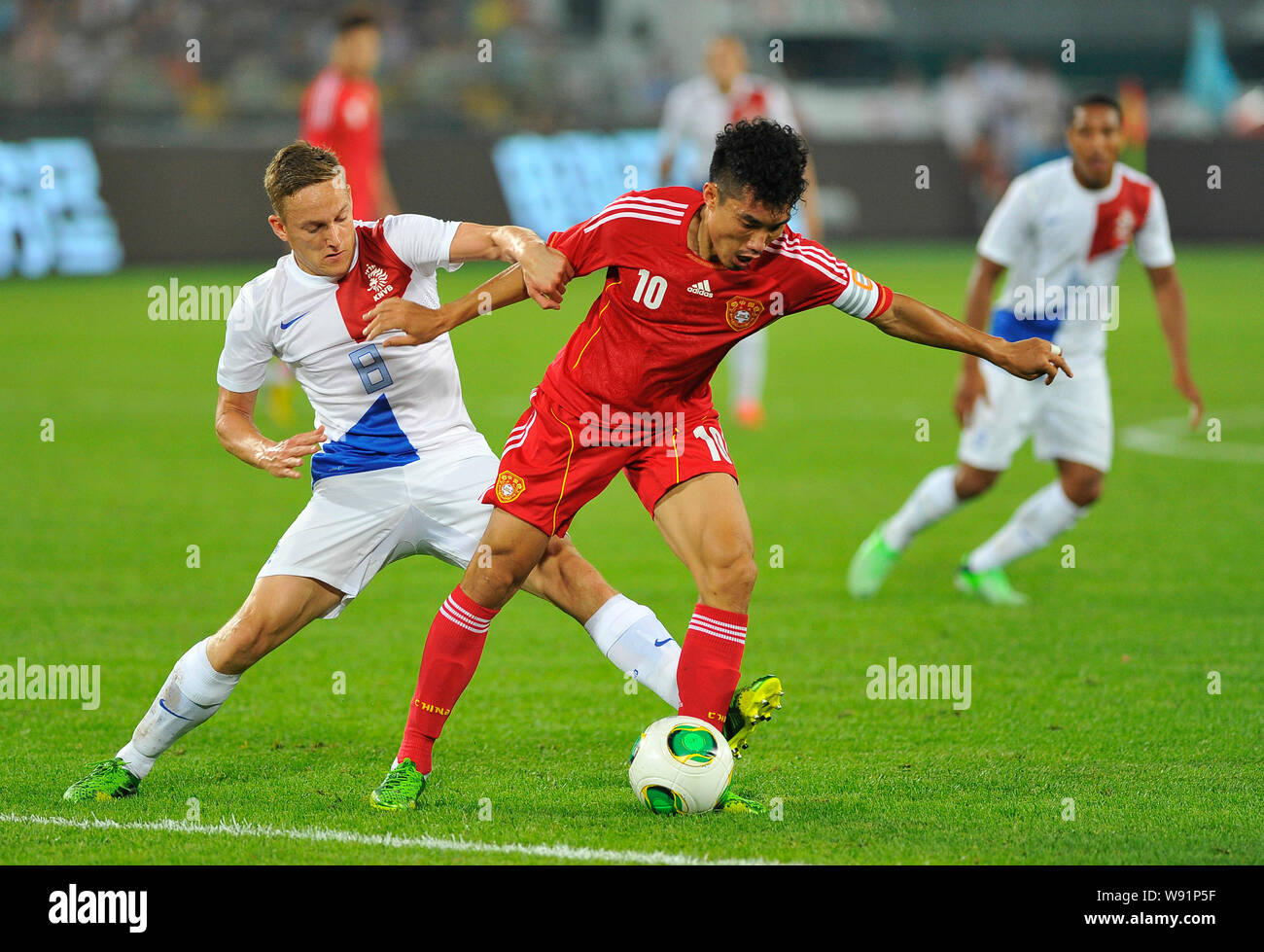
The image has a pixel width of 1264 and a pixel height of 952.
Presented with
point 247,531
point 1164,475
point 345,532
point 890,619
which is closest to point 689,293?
point 345,532

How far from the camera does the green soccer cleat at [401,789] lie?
495cm

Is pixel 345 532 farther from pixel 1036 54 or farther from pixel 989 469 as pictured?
pixel 1036 54

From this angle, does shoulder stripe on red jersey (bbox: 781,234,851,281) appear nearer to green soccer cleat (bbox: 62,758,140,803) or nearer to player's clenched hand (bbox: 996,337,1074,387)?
player's clenched hand (bbox: 996,337,1074,387)

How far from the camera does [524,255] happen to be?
485cm

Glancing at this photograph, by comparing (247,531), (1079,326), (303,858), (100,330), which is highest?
(100,330)

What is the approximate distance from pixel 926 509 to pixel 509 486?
11.9 ft

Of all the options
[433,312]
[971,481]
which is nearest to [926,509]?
[971,481]

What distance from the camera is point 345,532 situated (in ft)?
17.0

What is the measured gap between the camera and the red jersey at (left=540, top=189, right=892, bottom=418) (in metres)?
4.98

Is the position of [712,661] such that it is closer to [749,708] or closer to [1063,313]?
[749,708]

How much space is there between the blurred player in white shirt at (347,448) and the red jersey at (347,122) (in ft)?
26.7

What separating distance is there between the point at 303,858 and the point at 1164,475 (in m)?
8.62

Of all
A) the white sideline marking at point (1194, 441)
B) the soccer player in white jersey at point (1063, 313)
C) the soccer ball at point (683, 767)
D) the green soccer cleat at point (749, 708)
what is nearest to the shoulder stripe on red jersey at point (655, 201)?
the green soccer cleat at point (749, 708)

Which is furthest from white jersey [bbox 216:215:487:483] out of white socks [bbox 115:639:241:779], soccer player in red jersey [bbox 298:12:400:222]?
soccer player in red jersey [bbox 298:12:400:222]
